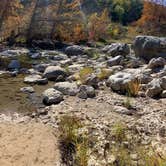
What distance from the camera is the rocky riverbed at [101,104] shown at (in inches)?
342

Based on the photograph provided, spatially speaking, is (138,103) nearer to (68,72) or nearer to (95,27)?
(68,72)

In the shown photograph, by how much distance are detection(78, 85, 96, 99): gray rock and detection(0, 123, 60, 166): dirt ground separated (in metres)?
3.00

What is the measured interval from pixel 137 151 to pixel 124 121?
198 cm

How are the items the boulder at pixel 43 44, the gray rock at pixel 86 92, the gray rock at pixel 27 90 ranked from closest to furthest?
1. the gray rock at pixel 86 92
2. the gray rock at pixel 27 90
3. the boulder at pixel 43 44

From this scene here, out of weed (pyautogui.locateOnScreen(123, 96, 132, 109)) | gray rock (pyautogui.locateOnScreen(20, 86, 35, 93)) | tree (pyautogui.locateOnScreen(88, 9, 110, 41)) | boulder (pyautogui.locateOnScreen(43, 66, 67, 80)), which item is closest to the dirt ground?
weed (pyautogui.locateOnScreen(123, 96, 132, 109))

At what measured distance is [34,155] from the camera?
27.0 feet

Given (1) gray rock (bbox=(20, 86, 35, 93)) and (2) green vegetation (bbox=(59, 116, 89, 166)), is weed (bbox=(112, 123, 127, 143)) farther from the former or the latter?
(1) gray rock (bbox=(20, 86, 35, 93))

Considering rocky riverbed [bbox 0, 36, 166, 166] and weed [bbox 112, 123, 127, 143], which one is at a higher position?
weed [bbox 112, 123, 127, 143]

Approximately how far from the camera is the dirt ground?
7988 millimetres

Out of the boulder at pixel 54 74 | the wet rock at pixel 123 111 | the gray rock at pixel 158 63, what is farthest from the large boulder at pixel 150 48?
the wet rock at pixel 123 111

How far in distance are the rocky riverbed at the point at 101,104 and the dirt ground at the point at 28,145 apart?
194 millimetres

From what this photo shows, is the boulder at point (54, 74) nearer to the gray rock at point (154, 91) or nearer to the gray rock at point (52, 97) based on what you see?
the gray rock at point (52, 97)

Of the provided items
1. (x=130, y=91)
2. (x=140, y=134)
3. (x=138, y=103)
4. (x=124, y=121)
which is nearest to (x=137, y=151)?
(x=140, y=134)

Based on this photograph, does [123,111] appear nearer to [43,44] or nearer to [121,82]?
[121,82]
